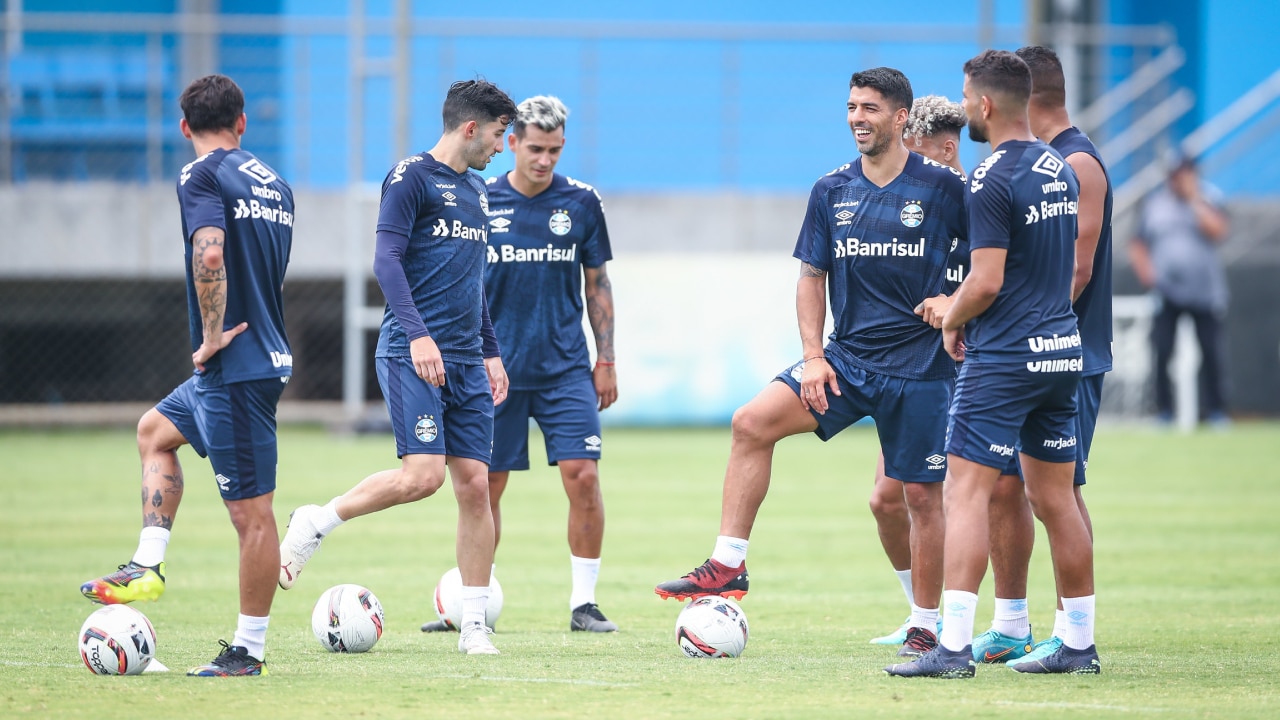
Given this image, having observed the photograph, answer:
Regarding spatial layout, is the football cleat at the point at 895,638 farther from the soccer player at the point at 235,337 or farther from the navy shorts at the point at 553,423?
the soccer player at the point at 235,337

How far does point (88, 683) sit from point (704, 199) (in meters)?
17.3

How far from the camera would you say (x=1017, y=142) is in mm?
6434

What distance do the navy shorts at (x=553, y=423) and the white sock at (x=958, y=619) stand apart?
2784mm

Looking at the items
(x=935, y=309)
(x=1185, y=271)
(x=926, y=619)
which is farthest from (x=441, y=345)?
(x=1185, y=271)

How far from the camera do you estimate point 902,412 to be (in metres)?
7.35

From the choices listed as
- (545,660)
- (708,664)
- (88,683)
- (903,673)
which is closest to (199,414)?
(88,683)

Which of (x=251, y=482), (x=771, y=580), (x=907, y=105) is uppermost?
A: (x=907, y=105)

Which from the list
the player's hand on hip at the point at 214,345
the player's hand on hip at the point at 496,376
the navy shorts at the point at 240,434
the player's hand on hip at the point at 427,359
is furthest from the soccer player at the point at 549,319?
the player's hand on hip at the point at 214,345

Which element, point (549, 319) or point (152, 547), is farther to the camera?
point (549, 319)

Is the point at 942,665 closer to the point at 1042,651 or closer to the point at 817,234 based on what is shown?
the point at 1042,651

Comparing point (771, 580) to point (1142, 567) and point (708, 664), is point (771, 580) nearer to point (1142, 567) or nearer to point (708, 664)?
point (1142, 567)

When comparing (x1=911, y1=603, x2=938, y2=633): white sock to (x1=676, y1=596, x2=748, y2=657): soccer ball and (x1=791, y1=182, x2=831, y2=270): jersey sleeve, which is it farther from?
(x1=791, y1=182, x2=831, y2=270): jersey sleeve

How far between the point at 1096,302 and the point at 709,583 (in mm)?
2129

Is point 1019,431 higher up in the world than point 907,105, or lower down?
lower down
